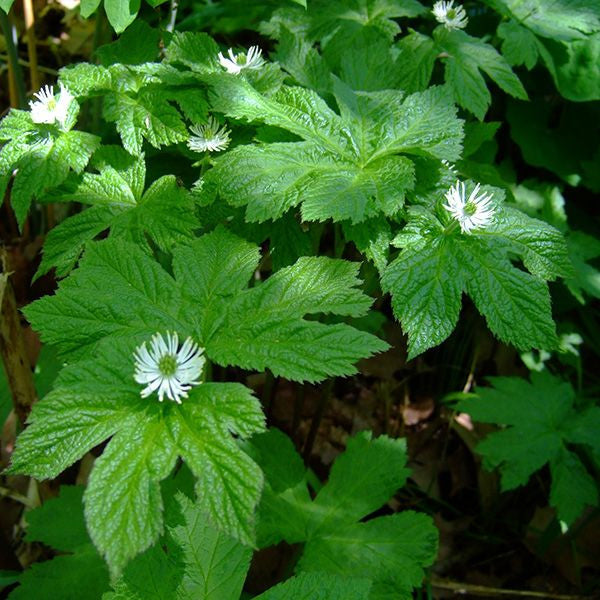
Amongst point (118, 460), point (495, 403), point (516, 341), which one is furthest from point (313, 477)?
point (118, 460)

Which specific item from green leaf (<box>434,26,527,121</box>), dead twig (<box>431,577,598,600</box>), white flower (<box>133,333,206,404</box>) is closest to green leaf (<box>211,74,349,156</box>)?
green leaf (<box>434,26,527,121</box>)

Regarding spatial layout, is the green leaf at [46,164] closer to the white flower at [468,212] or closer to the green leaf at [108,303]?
the green leaf at [108,303]

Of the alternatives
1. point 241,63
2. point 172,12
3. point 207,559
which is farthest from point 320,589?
point 172,12

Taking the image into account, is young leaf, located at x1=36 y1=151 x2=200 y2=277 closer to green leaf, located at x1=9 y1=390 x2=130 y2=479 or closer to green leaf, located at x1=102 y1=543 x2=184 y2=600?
green leaf, located at x1=9 y1=390 x2=130 y2=479

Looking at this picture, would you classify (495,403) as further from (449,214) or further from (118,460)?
(118,460)

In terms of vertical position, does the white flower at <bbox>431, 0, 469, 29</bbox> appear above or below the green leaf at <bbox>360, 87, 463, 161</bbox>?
above
